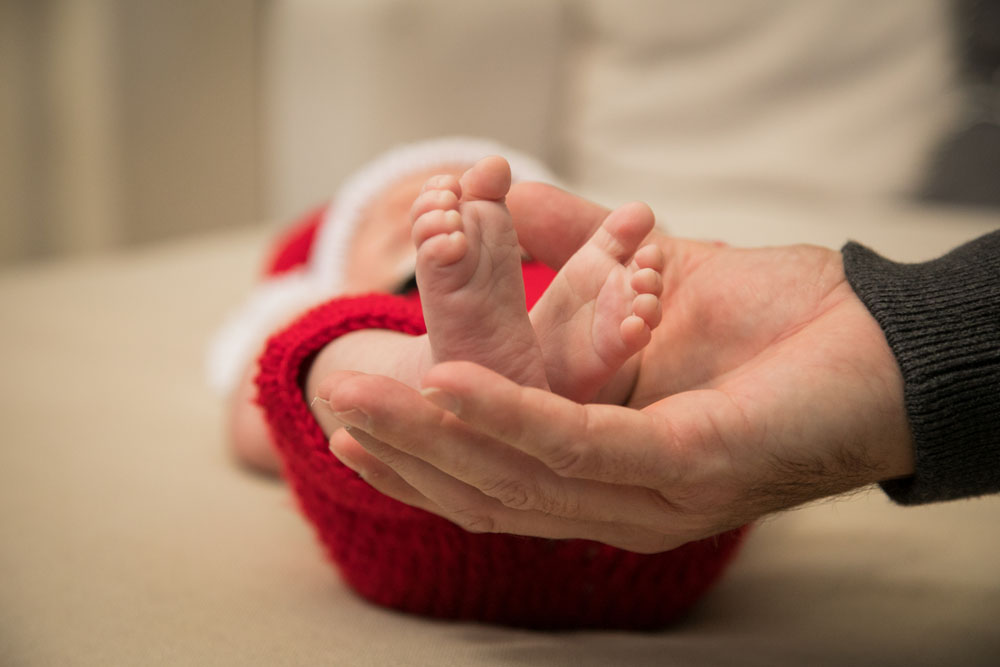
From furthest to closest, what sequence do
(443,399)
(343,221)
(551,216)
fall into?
(343,221), (551,216), (443,399)

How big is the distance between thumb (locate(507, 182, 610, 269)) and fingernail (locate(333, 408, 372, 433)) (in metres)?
0.19

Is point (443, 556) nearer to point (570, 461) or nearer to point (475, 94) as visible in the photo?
point (570, 461)

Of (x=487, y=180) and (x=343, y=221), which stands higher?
(x=487, y=180)

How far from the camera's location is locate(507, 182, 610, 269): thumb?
0.52m

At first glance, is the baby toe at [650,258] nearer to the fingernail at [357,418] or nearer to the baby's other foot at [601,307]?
the baby's other foot at [601,307]

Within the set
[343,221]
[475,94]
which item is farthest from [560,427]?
[475,94]

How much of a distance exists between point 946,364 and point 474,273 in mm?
234

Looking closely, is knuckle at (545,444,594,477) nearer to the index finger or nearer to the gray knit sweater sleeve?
the index finger

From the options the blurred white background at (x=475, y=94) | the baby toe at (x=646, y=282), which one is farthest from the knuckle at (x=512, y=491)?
the blurred white background at (x=475, y=94)

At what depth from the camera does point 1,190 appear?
1923 millimetres

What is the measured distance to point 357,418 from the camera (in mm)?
372

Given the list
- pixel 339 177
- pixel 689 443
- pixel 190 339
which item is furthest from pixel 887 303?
pixel 339 177

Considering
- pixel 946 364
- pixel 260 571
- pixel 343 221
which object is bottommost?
pixel 260 571

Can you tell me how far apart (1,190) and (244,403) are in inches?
59.5
